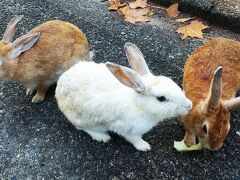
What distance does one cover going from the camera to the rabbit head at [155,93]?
3111 mm

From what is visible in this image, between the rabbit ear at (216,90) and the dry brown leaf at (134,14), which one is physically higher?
the rabbit ear at (216,90)

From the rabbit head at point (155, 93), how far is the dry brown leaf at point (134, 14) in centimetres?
182

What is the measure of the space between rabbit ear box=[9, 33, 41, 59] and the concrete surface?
192 cm

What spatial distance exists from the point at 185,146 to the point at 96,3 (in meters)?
2.44

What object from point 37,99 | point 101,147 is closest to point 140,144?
point 101,147

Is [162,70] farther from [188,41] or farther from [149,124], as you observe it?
[149,124]

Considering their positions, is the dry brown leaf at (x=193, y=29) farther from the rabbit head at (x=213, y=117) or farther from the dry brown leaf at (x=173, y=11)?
the rabbit head at (x=213, y=117)

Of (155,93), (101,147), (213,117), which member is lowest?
(101,147)

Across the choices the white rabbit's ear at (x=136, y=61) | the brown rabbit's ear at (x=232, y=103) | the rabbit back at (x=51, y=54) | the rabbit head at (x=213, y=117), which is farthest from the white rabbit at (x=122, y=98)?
the rabbit back at (x=51, y=54)

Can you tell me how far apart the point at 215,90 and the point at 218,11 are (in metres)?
1.99

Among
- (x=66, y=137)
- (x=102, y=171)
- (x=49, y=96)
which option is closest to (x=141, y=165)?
(x=102, y=171)

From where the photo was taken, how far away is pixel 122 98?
10.9 ft

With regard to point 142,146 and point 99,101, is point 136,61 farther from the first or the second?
point 142,146

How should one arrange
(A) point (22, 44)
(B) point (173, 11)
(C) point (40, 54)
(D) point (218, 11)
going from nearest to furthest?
(A) point (22, 44), (C) point (40, 54), (D) point (218, 11), (B) point (173, 11)
